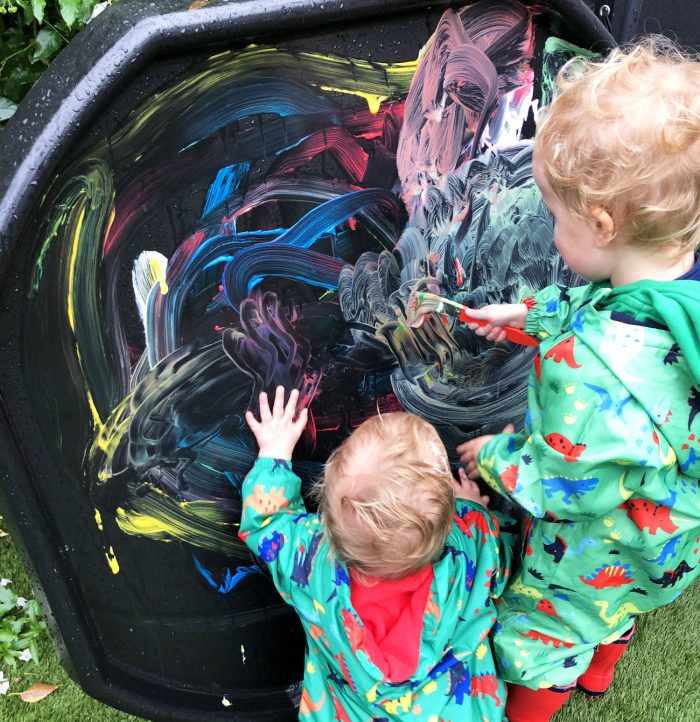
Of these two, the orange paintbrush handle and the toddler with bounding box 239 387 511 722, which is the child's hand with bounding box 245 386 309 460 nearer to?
the toddler with bounding box 239 387 511 722

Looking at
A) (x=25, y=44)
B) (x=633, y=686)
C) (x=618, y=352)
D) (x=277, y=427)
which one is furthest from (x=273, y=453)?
(x=633, y=686)

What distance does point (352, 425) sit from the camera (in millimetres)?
1897

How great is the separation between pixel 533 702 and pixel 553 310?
97 cm

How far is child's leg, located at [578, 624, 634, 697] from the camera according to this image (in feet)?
6.90

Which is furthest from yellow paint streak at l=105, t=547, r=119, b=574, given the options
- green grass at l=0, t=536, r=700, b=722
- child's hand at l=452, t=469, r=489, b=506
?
child's hand at l=452, t=469, r=489, b=506

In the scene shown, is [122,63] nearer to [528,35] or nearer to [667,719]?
[528,35]

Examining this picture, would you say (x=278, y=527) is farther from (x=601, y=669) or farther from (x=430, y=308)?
(x=601, y=669)

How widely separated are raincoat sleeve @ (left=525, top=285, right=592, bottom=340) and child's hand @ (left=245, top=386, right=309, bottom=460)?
526 mm

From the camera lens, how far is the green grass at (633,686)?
208 centimetres

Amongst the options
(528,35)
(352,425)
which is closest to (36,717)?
(352,425)

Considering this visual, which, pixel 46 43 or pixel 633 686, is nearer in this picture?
pixel 46 43

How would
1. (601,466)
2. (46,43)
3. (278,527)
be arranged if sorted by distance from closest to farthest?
(601,466), (278,527), (46,43)

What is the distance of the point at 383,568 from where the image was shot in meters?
1.48

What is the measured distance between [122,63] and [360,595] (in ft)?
3.37
